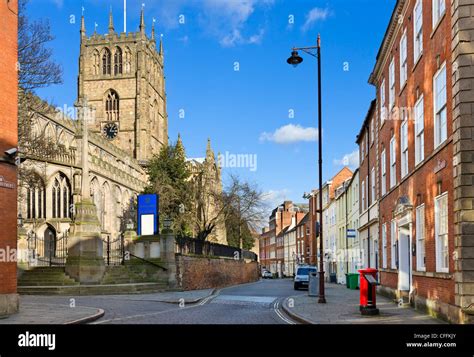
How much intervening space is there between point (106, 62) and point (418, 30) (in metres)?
82.8

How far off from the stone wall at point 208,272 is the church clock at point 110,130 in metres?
42.5

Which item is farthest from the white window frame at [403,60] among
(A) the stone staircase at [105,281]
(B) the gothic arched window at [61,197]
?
(B) the gothic arched window at [61,197]

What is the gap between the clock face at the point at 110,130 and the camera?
92.2 m

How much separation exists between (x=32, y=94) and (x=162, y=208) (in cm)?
3252

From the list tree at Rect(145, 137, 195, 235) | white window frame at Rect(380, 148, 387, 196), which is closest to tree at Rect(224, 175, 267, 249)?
tree at Rect(145, 137, 195, 235)

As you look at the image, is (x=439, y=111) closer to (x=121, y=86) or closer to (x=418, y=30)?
(x=418, y=30)

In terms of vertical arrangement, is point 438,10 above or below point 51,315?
above

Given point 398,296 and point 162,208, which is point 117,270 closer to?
point 398,296

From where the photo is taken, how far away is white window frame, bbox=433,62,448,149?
1448cm

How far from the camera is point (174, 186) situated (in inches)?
2411

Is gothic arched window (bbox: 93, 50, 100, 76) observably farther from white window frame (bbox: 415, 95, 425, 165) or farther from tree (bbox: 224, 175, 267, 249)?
white window frame (bbox: 415, 95, 425, 165)

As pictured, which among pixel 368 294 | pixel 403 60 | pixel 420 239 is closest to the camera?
pixel 368 294

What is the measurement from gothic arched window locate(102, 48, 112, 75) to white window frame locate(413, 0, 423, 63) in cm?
8110

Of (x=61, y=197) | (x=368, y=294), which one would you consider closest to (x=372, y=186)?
(x=368, y=294)
